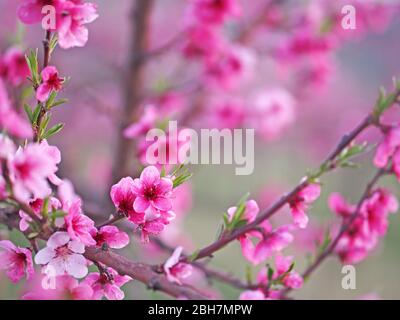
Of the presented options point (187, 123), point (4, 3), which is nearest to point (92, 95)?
point (187, 123)

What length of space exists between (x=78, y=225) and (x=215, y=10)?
0.81 metres

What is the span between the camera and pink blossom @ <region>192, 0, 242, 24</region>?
4.56 ft

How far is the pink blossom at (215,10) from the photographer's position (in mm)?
1391

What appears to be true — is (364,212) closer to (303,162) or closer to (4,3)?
(4,3)

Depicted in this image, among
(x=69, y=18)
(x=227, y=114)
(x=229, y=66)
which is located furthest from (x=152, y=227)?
(x=227, y=114)

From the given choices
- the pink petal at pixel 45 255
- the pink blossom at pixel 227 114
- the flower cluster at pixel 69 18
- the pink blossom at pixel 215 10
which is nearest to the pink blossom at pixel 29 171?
the pink petal at pixel 45 255

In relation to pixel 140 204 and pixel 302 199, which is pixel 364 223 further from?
pixel 140 204

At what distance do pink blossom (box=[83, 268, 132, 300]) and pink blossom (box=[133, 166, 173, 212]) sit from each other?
89 mm

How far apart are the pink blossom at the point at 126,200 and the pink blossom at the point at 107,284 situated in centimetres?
7

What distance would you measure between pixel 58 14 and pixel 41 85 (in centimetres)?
9

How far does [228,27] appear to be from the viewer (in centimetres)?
210

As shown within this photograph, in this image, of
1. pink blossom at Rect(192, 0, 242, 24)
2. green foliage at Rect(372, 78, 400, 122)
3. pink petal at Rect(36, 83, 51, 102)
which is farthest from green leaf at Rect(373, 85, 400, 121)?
pink blossom at Rect(192, 0, 242, 24)

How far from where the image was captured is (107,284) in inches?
30.2

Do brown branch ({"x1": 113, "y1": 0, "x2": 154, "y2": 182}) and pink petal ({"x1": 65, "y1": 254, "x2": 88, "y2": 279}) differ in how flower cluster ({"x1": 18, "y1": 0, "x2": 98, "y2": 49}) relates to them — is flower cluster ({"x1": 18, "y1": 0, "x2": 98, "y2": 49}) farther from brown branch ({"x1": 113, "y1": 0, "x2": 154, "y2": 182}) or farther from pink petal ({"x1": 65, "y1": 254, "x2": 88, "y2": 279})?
brown branch ({"x1": 113, "y1": 0, "x2": 154, "y2": 182})
